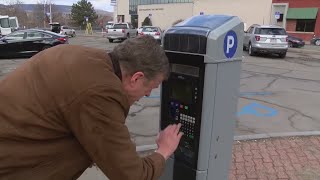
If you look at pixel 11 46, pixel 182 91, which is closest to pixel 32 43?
pixel 11 46

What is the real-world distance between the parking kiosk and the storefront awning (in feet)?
136

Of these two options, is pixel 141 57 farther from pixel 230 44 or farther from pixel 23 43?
pixel 23 43

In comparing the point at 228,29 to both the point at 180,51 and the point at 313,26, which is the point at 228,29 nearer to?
the point at 180,51

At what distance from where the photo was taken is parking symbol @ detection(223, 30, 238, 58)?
2.50 meters

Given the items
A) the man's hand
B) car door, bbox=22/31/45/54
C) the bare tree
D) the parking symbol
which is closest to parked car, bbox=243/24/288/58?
car door, bbox=22/31/45/54

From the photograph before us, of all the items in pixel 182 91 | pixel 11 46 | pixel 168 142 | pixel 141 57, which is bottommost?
pixel 11 46

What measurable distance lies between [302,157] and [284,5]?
41.2 meters

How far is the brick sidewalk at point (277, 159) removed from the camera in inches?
171

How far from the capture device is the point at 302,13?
41250 mm

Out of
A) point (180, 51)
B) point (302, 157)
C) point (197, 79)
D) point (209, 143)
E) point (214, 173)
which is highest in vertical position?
point (180, 51)

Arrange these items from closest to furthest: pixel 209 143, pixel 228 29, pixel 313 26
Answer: pixel 228 29 < pixel 209 143 < pixel 313 26

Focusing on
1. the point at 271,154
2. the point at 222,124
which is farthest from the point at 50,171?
the point at 271,154

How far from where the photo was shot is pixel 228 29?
2.49 meters

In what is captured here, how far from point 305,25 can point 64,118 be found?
43.6 metres
